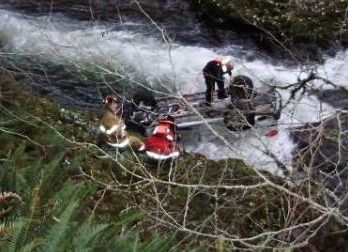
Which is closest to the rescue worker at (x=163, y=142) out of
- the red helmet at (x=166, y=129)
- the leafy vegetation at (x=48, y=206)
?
the red helmet at (x=166, y=129)

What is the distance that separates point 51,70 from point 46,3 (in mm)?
2984

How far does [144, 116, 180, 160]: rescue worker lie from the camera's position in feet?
31.4

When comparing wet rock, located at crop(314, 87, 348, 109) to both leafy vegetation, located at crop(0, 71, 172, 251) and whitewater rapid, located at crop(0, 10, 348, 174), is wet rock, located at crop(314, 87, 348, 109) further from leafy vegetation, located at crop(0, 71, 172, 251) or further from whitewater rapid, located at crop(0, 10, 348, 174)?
leafy vegetation, located at crop(0, 71, 172, 251)

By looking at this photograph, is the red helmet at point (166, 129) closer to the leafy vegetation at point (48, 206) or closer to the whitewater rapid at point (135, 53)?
the leafy vegetation at point (48, 206)

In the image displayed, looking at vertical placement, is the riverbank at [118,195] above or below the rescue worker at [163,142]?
above

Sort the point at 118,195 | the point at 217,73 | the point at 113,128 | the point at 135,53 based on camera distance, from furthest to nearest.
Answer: the point at 135,53, the point at 217,73, the point at 113,128, the point at 118,195

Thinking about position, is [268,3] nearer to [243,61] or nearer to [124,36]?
[243,61]

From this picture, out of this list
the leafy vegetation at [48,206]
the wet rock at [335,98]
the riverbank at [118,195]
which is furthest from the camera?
the wet rock at [335,98]

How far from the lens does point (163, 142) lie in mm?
9703

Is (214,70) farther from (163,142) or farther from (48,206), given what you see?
(48,206)

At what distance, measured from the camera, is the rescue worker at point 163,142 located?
956 centimetres

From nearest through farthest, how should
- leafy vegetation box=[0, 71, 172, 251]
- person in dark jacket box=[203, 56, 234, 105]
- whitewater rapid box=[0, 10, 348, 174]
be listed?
leafy vegetation box=[0, 71, 172, 251] < person in dark jacket box=[203, 56, 234, 105] < whitewater rapid box=[0, 10, 348, 174]

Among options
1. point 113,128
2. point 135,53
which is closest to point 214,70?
point 113,128

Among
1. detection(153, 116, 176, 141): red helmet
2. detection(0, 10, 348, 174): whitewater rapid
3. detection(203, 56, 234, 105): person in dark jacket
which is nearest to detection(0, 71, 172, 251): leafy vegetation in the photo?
detection(153, 116, 176, 141): red helmet
